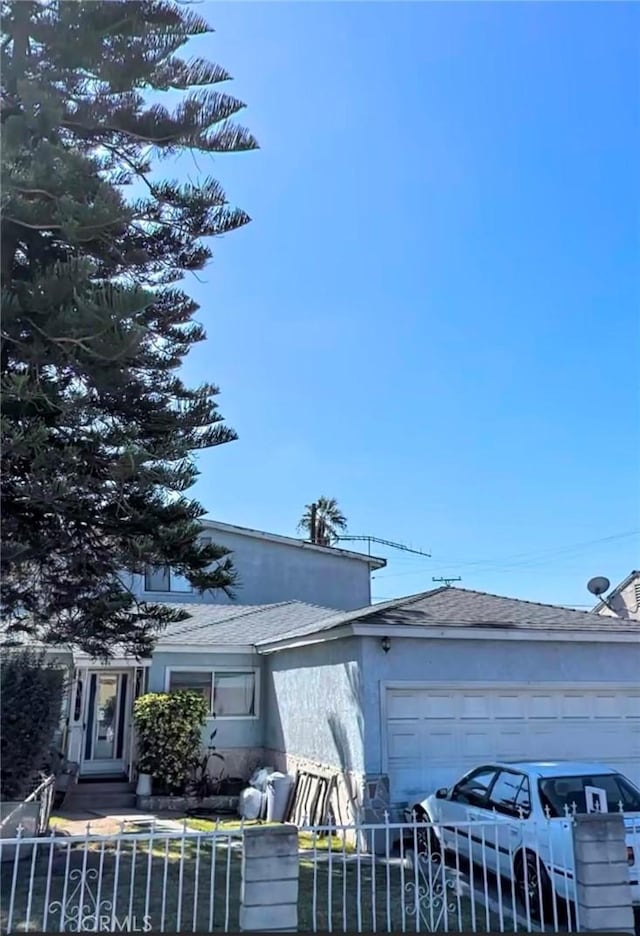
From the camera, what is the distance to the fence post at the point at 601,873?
5540 millimetres

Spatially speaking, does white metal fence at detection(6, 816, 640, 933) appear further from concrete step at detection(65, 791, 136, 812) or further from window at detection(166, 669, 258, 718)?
window at detection(166, 669, 258, 718)

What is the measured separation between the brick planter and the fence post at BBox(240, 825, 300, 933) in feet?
32.6

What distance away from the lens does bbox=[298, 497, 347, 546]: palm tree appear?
42.8 metres

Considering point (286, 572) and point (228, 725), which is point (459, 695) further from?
point (286, 572)

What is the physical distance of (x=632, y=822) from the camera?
23.7 ft

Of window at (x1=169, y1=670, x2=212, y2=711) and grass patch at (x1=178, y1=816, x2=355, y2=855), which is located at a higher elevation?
window at (x1=169, y1=670, x2=212, y2=711)

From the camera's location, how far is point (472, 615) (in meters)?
12.9

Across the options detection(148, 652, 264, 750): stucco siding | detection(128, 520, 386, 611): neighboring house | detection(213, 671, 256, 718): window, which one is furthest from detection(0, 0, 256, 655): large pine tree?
detection(128, 520, 386, 611): neighboring house

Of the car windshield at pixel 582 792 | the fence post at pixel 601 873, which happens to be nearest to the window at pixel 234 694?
the car windshield at pixel 582 792

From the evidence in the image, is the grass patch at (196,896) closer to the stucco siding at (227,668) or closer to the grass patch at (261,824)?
the grass patch at (261,824)

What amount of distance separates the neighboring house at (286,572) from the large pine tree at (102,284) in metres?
13.2

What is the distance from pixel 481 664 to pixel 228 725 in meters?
6.92

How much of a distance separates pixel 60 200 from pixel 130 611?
6579mm

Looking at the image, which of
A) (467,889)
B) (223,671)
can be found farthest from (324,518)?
(467,889)
